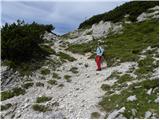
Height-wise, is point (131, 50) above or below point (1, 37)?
below

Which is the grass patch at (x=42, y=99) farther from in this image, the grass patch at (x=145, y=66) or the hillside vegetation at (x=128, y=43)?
the hillside vegetation at (x=128, y=43)

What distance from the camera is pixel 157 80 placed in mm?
21656

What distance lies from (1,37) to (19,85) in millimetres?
7249

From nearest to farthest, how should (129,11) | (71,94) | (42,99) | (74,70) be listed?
(42,99) → (71,94) → (74,70) → (129,11)

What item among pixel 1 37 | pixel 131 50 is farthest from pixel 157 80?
pixel 1 37

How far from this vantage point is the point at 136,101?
1986 cm

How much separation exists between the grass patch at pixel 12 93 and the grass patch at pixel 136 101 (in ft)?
19.8

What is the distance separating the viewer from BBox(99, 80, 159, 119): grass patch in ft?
60.4

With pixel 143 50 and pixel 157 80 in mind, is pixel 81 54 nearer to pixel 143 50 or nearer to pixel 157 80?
pixel 143 50

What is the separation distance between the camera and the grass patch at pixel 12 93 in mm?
24328

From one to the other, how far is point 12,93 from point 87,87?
16.3 feet

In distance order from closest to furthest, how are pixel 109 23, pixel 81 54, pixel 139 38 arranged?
pixel 81 54
pixel 139 38
pixel 109 23

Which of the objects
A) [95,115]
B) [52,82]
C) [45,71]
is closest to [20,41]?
[45,71]

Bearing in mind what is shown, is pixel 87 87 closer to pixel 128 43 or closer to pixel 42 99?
pixel 42 99
